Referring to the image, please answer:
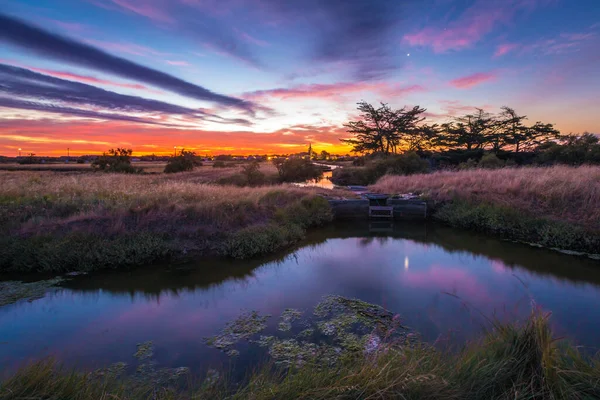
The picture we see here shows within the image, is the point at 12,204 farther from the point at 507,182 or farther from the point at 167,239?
the point at 507,182

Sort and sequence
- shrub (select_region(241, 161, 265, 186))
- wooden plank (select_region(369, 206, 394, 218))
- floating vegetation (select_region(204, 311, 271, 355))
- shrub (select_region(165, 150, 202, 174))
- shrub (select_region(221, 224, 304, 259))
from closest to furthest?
floating vegetation (select_region(204, 311, 271, 355)), shrub (select_region(221, 224, 304, 259)), wooden plank (select_region(369, 206, 394, 218)), shrub (select_region(241, 161, 265, 186)), shrub (select_region(165, 150, 202, 174))

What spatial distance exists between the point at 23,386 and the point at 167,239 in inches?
310

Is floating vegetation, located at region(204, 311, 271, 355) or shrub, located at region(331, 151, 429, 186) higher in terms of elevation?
shrub, located at region(331, 151, 429, 186)

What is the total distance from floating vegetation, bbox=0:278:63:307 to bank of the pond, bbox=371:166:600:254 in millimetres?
14322

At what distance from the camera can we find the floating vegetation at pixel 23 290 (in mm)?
6914

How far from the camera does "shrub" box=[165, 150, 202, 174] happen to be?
34562mm

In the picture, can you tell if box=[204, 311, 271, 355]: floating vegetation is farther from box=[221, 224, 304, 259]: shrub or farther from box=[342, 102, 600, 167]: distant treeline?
box=[342, 102, 600, 167]: distant treeline

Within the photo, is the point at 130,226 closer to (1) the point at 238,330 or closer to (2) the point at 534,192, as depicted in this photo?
(1) the point at 238,330

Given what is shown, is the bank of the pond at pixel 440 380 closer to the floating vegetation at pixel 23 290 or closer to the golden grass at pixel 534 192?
the floating vegetation at pixel 23 290

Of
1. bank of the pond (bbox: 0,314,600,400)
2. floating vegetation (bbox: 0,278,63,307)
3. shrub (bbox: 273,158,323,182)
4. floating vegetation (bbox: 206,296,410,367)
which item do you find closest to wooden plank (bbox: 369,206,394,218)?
floating vegetation (bbox: 206,296,410,367)

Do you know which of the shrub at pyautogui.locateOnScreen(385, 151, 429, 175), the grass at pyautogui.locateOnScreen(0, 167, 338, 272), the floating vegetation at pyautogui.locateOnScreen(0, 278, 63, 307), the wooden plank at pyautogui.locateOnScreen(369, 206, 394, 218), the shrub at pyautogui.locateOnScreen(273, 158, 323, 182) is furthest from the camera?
the shrub at pyautogui.locateOnScreen(273, 158, 323, 182)

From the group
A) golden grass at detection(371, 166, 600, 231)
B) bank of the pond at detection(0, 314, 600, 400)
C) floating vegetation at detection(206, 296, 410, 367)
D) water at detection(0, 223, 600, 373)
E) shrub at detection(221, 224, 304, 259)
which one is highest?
golden grass at detection(371, 166, 600, 231)

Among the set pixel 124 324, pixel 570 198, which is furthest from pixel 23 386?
pixel 570 198

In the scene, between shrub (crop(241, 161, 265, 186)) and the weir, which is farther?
shrub (crop(241, 161, 265, 186))
